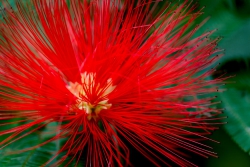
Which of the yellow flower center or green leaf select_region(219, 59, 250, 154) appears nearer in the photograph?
the yellow flower center

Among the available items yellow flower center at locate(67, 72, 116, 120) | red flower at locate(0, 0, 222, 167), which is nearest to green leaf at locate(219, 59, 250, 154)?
red flower at locate(0, 0, 222, 167)

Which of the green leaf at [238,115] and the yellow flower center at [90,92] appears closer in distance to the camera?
the yellow flower center at [90,92]

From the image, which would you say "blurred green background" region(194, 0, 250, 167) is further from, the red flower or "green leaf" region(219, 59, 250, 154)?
the red flower

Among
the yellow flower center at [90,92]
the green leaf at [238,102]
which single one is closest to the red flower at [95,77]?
the yellow flower center at [90,92]

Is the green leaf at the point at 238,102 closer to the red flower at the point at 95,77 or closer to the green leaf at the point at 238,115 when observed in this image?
the green leaf at the point at 238,115

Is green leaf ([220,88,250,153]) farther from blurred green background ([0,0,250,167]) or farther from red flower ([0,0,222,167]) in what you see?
red flower ([0,0,222,167])

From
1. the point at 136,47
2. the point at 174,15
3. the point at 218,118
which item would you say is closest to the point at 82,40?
the point at 136,47

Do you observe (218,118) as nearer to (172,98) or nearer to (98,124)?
(172,98)

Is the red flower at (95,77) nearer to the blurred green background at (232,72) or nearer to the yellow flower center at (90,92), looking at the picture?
the yellow flower center at (90,92)

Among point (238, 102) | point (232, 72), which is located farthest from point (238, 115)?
point (232, 72)
